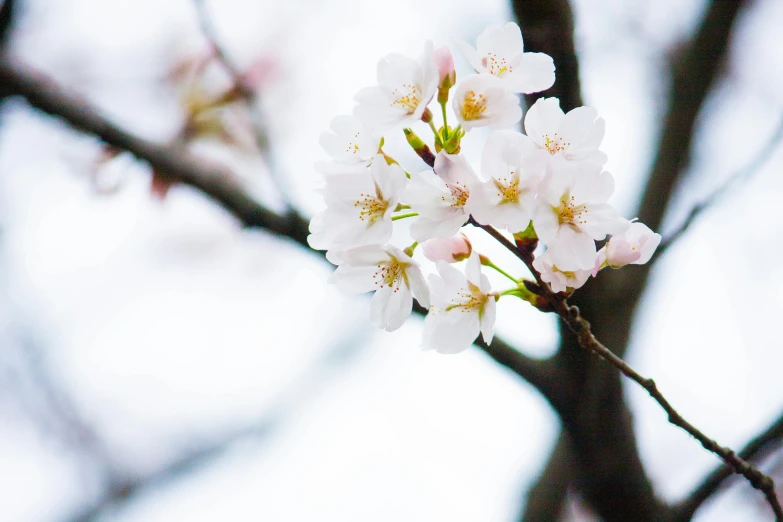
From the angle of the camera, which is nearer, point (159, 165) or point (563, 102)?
point (563, 102)

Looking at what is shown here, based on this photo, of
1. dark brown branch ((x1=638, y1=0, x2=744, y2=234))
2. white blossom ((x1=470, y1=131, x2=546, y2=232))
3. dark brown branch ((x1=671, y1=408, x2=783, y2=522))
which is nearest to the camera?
white blossom ((x1=470, y1=131, x2=546, y2=232))

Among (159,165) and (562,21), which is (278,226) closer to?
(159,165)

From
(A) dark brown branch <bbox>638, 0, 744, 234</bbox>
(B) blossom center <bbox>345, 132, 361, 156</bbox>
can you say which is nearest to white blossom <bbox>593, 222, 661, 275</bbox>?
(B) blossom center <bbox>345, 132, 361, 156</bbox>

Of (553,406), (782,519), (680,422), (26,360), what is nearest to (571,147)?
(680,422)

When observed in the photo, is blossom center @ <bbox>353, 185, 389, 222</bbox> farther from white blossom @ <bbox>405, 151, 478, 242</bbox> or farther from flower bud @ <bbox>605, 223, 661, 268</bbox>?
flower bud @ <bbox>605, 223, 661, 268</bbox>

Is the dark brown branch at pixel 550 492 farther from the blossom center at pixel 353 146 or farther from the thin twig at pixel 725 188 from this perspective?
the blossom center at pixel 353 146

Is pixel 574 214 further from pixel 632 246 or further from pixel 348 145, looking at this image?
pixel 348 145

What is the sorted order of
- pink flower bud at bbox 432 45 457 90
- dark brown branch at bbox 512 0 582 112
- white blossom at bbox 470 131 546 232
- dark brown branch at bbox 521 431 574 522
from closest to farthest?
white blossom at bbox 470 131 546 232 < pink flower bud at bbox 432 45 457 90 < dark brown branch at bbox 512 0 582 112 < dark brown branch at bbox 521 431 574 522
